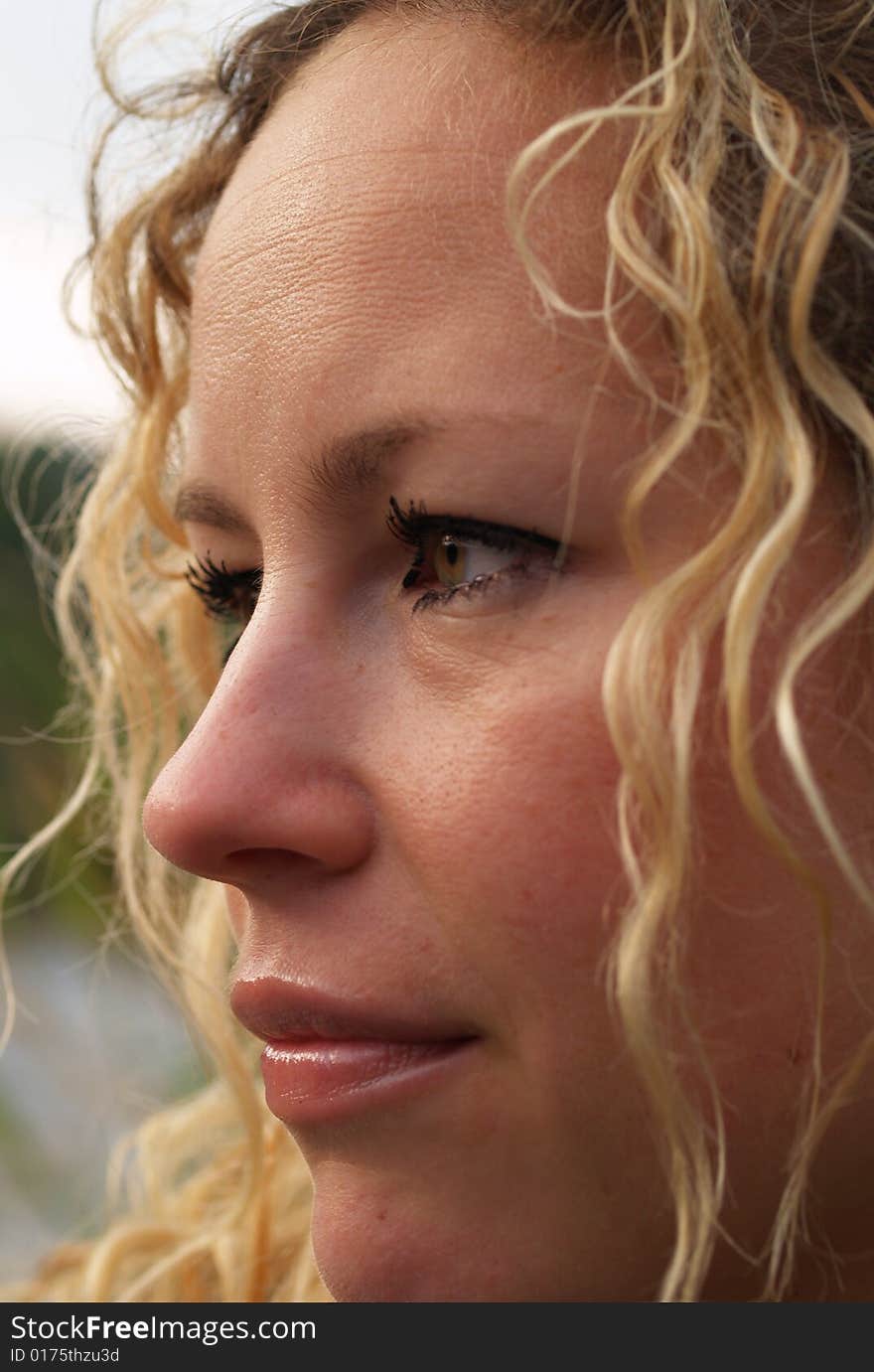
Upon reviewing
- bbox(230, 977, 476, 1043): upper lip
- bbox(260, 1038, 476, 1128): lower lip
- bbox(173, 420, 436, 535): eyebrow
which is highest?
bbox(173, 420, 436, 535): eyebrow

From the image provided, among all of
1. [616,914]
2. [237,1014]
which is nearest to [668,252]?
[616,914]

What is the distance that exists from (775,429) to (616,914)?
0.47 metres

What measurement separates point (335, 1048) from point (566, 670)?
465 mm

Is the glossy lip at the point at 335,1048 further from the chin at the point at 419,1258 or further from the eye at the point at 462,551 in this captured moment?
the eye at the point at 462,551

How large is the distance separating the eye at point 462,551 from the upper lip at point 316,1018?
15.8 inches

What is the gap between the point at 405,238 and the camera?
1.48 m

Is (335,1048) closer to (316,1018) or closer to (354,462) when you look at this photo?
(316,1018)

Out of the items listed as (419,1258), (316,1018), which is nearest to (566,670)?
(316,1018)

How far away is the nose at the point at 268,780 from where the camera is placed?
141 cm

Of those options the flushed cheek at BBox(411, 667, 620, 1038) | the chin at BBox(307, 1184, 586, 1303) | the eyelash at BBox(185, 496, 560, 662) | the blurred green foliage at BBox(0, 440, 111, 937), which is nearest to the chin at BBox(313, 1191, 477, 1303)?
the chin at BBox(307, 1184, 586, 1303)

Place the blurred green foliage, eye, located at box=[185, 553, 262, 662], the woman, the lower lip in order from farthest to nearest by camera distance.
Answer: the blurred green foliage
eye, located at box=[185, 553, 262, 662]
the lower lip
the woman

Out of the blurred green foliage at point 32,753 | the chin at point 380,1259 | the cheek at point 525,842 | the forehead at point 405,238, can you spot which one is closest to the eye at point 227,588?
the forehead at point 405,238

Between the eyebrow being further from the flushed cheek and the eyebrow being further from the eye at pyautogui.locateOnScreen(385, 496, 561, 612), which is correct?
the flushed cheek

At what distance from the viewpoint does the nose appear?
1.41 metres
